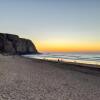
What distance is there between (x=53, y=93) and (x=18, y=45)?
17805cm

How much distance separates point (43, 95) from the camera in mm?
10195

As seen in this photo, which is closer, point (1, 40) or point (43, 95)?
point (43, 95)

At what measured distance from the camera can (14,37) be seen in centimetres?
18412

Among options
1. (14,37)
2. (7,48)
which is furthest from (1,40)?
(14,37)

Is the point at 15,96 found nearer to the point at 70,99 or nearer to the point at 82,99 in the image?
the point at 70,99

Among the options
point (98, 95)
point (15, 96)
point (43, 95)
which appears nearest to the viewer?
point (15, 96)

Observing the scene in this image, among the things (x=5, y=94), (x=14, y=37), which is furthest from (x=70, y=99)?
(x=14, y=37)

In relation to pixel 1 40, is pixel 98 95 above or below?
below

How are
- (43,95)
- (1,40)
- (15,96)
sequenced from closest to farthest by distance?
(15,96) → (43,95) → (1,40)

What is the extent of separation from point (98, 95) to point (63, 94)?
2.17 m

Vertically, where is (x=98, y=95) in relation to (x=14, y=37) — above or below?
below

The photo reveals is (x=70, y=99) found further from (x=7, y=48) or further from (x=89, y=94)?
(x=7, y=48)

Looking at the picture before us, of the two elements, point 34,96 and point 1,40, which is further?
point 1,40

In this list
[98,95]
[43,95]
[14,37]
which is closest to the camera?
[43,95]
